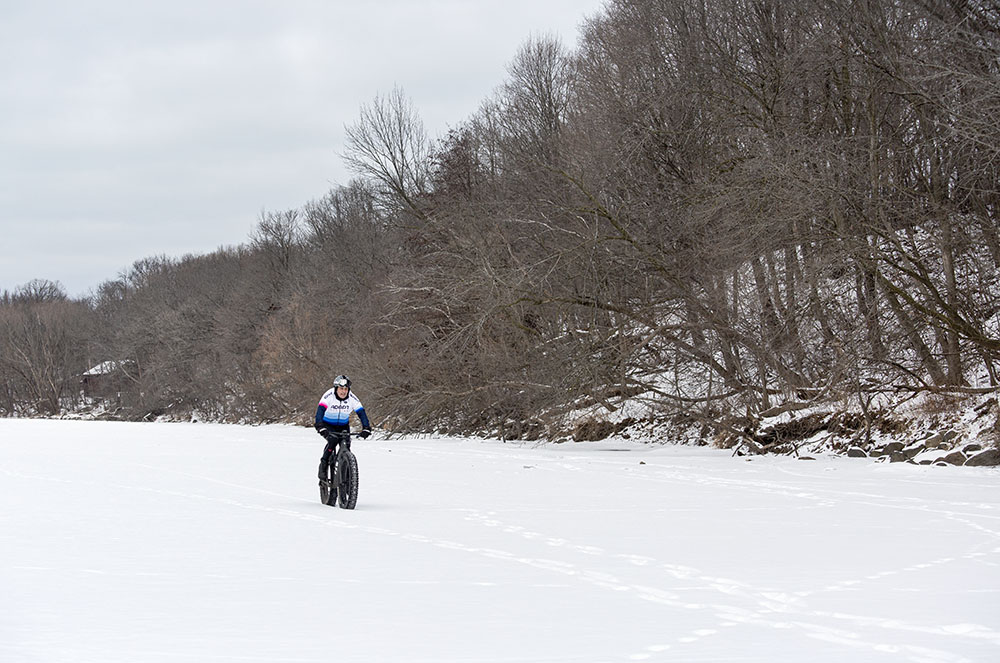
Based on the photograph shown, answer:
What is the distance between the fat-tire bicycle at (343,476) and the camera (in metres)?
15.0

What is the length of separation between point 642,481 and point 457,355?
1299 centimetres

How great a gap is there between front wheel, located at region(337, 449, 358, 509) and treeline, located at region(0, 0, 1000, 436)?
10.8 meters

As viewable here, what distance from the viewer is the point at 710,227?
26.8 metres

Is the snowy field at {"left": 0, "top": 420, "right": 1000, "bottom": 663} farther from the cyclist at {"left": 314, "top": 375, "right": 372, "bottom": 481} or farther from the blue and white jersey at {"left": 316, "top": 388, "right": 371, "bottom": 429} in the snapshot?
the blue and white jersey at {"left": 316, "top": 388, "right": 371, "bottom": 429}

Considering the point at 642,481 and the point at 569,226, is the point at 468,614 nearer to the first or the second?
the point at 642,481

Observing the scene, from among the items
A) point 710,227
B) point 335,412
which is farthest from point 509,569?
point 710,227

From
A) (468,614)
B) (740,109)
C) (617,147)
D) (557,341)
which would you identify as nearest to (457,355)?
(557,341)

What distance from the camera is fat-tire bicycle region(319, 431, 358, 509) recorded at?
15047mm

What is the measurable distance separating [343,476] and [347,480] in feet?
0.30

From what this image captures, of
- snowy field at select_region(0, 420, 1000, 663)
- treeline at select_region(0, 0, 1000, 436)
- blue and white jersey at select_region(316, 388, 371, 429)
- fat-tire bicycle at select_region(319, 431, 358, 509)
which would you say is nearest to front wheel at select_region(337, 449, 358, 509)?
fat-tire bicycle at select_region(319, 431, 358, 509)

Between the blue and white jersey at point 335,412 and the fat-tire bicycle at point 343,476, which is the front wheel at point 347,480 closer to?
the fat-tire bicycle at point 343,476

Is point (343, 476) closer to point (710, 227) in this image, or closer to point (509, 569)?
point (509, 569)

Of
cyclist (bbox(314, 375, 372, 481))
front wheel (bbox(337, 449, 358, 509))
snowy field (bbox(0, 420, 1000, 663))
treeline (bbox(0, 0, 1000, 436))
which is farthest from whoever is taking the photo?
treeline (bbox(0, 0, 1000, 436))

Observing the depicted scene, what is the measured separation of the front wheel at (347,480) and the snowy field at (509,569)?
292mm
